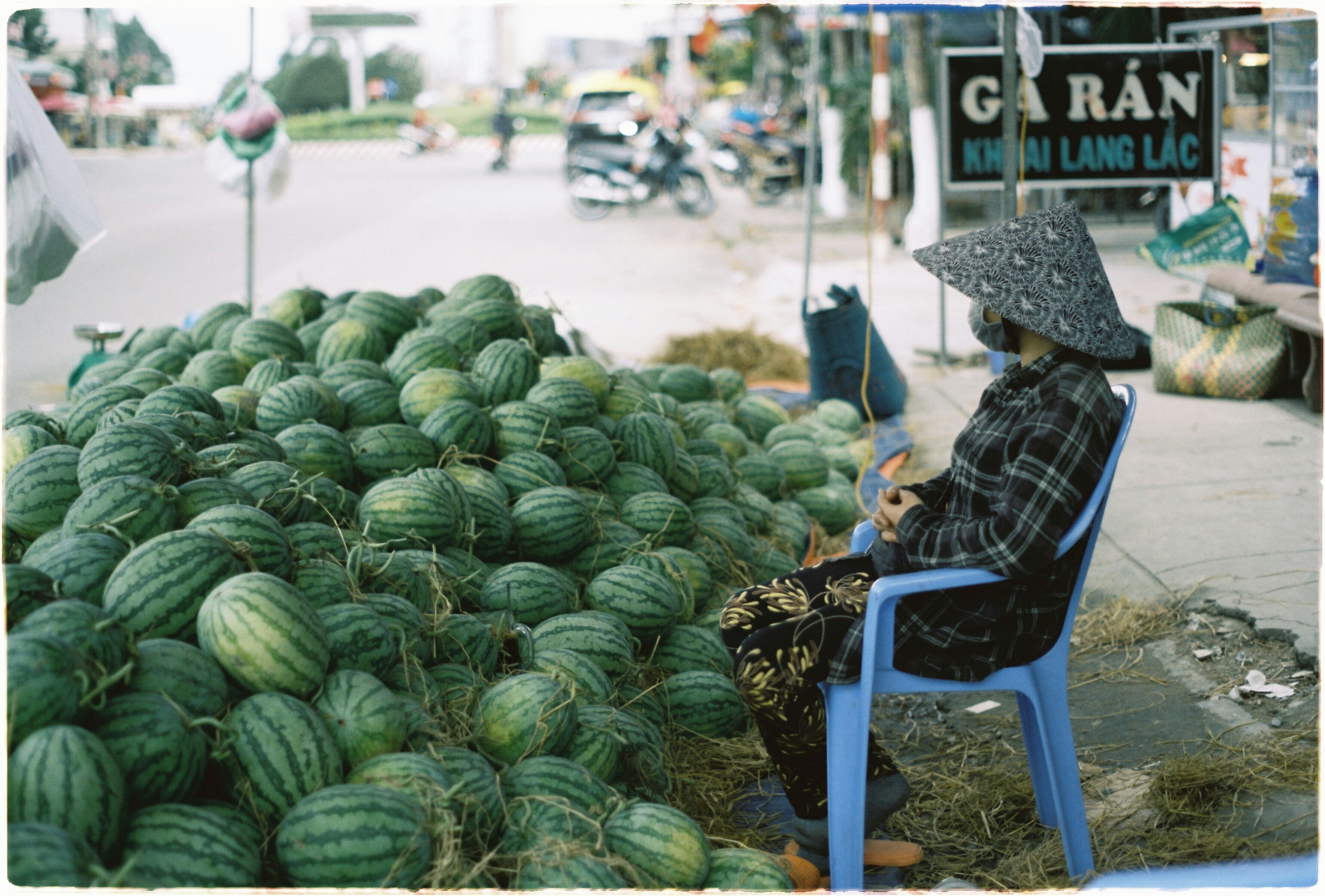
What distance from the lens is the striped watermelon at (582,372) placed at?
4.13m

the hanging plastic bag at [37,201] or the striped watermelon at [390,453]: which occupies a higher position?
the hanging plastic bag at [37,201]

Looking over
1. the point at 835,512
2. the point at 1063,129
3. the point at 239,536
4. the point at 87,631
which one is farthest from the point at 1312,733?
the point at 1063,129

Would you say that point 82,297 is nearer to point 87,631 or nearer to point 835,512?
point 835,512

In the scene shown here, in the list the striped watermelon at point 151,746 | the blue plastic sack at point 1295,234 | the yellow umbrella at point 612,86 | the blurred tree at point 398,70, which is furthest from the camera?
the blurred tree at point 398,70

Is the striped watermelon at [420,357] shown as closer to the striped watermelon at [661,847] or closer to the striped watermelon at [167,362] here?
the striped watermelon at [167,362]

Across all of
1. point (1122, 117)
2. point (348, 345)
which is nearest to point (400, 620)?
point (348, 345)

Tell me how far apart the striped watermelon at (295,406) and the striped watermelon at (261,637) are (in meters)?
1.31

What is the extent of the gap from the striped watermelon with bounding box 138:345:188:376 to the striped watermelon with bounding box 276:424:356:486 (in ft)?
3.80

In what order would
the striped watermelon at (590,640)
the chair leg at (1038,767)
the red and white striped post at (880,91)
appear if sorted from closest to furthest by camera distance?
the chair leg at (1038,767), the striped watermelon at (590,640), the red and white striped post at (880,91)

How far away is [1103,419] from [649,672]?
1404 mm

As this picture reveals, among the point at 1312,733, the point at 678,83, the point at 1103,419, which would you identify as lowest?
the point at 1312,733

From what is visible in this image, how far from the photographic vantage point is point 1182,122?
6.30 m

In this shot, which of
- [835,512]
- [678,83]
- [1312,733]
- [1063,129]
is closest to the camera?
[1312,733]

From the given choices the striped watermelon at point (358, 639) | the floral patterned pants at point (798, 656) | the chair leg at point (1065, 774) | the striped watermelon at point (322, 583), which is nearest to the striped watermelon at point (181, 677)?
the striped watermelon at point (358, 639)
